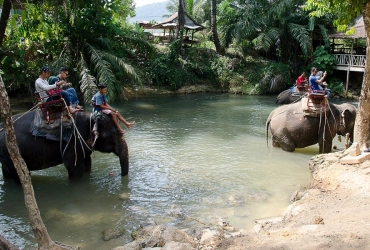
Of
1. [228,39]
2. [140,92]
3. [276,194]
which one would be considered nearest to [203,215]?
[276,194]

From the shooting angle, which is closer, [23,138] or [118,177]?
[23,138]

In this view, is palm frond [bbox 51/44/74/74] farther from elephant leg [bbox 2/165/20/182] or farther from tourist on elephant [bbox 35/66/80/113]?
elephant leg [bbox 2/165/20/182]

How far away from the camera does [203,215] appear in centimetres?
735

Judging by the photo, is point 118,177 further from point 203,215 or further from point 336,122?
point 336,122

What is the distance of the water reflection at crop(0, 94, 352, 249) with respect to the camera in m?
7.00

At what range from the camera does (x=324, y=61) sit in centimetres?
2647

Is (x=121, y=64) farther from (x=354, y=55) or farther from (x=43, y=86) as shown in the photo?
(x=354, y=55)

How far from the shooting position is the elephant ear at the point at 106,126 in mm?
8461

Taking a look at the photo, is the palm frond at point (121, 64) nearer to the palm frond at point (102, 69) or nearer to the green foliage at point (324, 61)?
the palm frond at point (102, 69)

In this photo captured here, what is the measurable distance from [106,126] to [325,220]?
473 cm

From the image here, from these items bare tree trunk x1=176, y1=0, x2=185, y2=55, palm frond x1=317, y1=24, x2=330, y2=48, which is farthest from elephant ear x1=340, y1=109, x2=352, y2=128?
bare tree trunk x1=176, y1=0, x2=185, y2=55

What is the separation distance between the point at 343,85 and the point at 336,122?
667 inches

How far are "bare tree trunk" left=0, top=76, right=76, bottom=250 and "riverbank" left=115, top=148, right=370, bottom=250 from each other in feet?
4.19

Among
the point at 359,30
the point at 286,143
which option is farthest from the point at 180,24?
the point at 286,143
